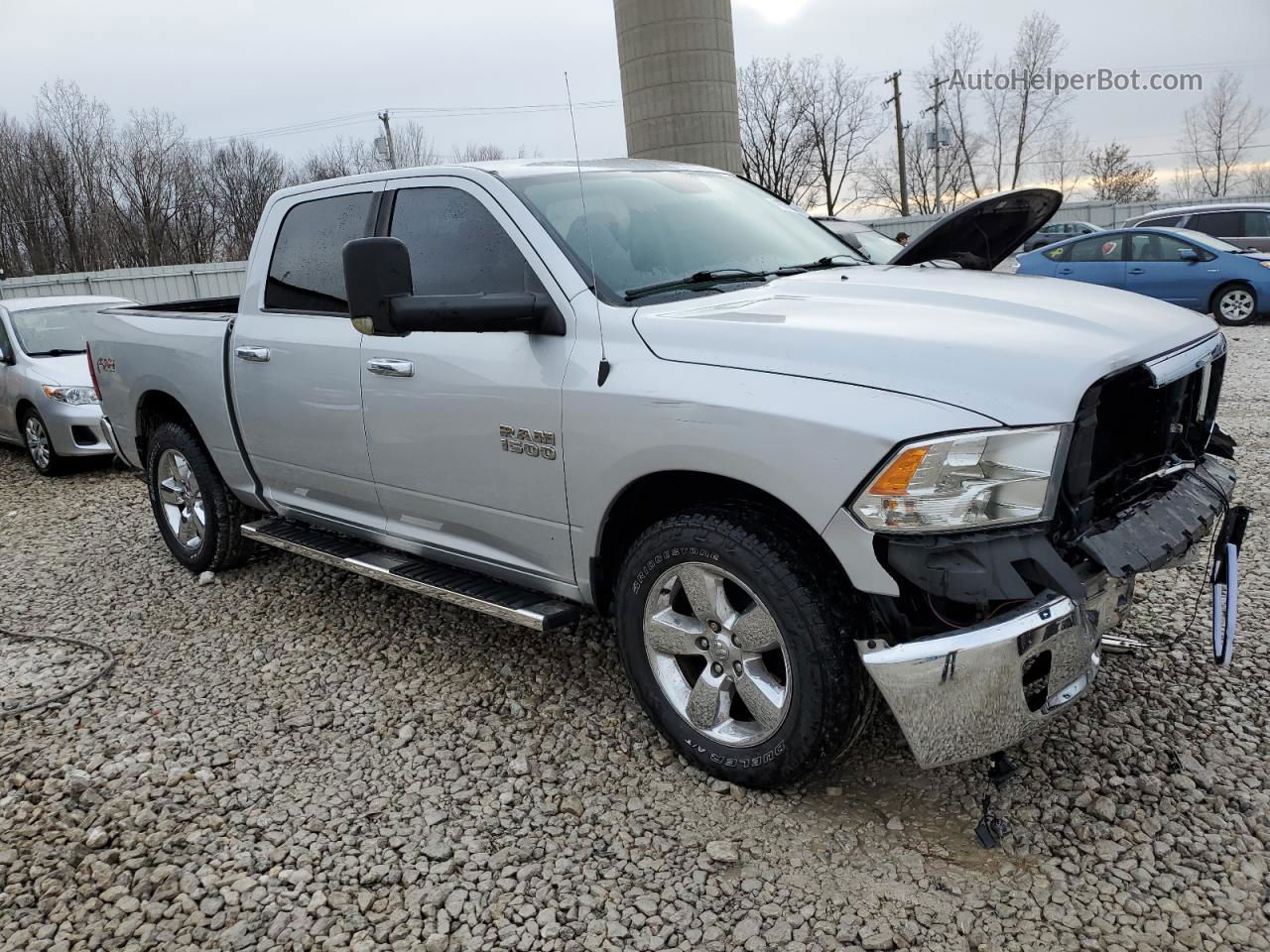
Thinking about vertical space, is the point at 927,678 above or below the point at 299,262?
below

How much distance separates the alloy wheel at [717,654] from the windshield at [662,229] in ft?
3.13

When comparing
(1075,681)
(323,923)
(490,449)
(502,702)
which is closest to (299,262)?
(490,449)

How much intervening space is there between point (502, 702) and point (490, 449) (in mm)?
989

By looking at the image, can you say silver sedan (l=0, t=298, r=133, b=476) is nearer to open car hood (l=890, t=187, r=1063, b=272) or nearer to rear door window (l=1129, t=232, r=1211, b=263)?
open car hood (l=890, t=187, r=1063, b=272)

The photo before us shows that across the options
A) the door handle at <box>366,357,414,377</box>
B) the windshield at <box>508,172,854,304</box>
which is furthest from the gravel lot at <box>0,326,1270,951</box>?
the windshield at <box>508,172,854,304</box>

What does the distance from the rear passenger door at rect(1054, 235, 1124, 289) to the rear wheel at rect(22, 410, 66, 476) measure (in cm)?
1232

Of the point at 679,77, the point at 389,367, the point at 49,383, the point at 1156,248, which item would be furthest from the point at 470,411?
the point at 1156,248

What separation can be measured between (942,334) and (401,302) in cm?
155

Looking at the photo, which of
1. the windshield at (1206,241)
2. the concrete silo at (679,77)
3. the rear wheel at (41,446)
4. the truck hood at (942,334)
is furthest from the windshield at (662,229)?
the windshield at (1206,241)

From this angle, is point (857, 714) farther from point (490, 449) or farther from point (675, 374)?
point (490, 449)

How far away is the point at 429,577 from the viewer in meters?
3.75

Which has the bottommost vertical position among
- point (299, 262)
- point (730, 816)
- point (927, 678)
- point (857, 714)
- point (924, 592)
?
point (730, 816)

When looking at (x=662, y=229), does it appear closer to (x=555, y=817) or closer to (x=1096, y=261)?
(x=555, y=817)

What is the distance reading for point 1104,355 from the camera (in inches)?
99.3
